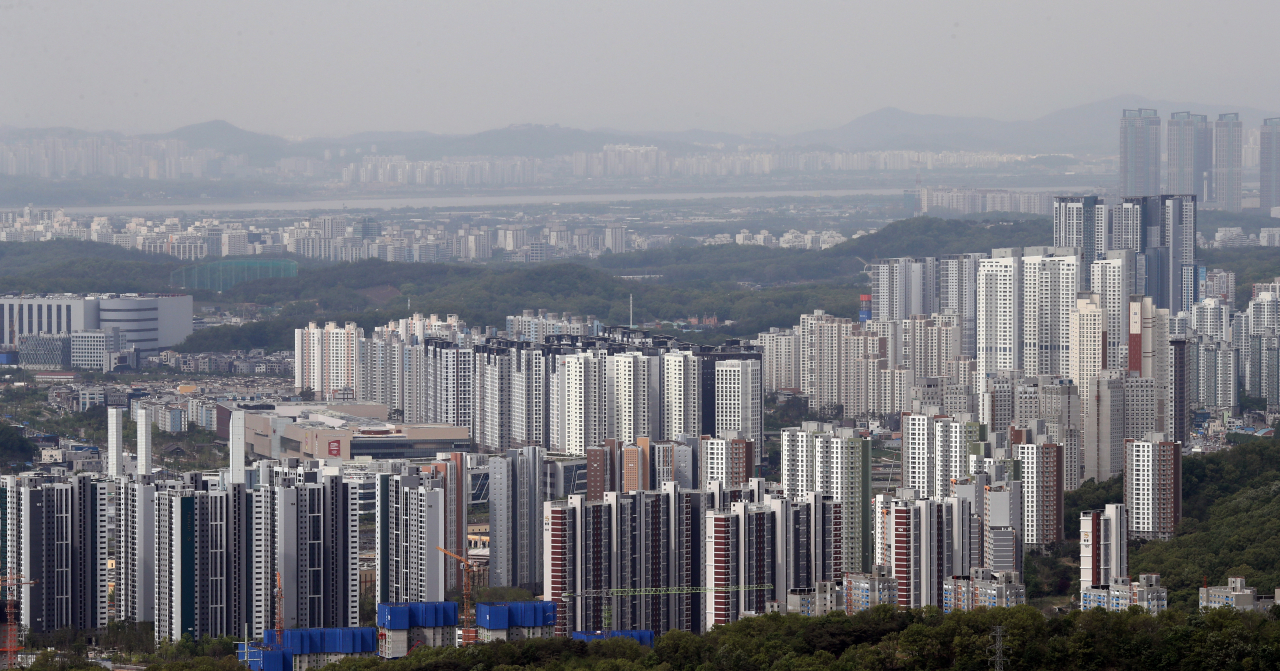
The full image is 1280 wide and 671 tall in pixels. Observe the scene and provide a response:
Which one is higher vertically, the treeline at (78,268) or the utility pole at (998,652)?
the treeline at (78,268)

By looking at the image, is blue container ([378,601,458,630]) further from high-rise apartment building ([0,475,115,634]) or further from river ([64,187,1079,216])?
river ([64,187,1079,216])

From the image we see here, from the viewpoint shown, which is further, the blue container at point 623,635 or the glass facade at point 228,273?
the glass facade at point 228,273

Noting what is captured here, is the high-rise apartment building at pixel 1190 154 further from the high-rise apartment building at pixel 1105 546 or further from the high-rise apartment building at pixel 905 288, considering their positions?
the high-rise apartment building at pixel 1105 546

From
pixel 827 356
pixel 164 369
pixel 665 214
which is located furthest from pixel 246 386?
pixel 665 214

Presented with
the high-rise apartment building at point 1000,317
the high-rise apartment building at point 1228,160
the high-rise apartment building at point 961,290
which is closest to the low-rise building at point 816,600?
the high-rise apartment building at point 1000,317

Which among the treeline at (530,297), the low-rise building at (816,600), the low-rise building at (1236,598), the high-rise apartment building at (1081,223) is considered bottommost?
the low-rise building at (816,600)

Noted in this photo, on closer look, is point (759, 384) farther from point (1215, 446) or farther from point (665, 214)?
point (665, 214)

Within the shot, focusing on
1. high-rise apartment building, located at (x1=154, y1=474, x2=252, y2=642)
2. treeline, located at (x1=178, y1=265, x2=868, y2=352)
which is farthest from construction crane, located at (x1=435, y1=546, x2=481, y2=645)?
treeline, located at (x1=178, y1=265, x2=868, y2=352)
